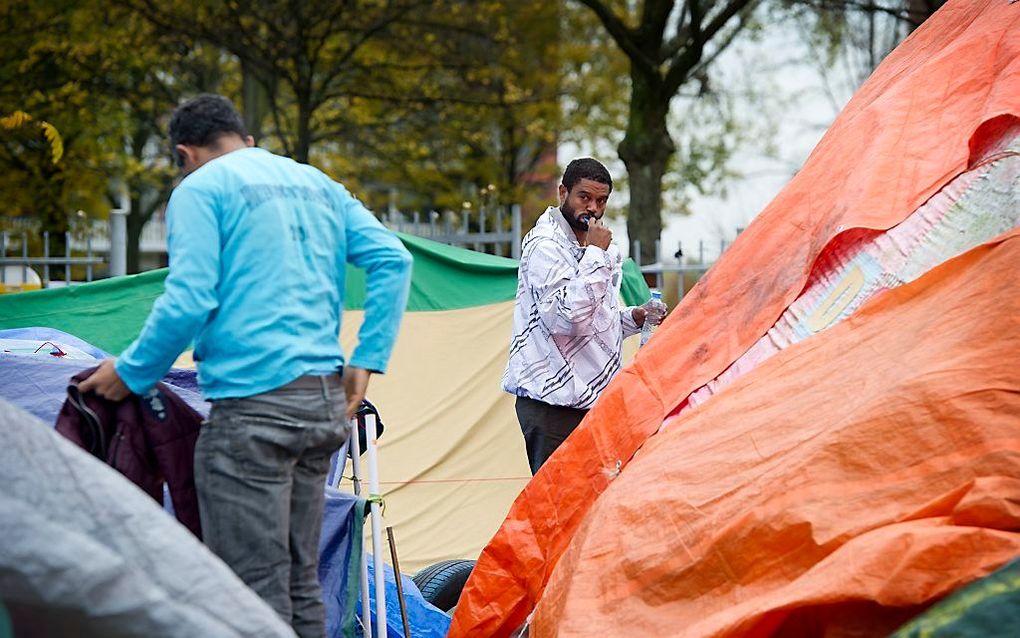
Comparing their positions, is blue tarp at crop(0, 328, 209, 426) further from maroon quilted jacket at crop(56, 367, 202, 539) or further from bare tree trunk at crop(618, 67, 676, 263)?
bare tree trunk at crop(618, 67, 676, 263)

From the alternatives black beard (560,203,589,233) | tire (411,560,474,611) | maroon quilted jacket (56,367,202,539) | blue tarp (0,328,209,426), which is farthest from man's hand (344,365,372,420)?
tire (411,560,474,611)

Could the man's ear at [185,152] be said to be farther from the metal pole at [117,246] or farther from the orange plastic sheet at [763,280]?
the metal pole at [117,246]

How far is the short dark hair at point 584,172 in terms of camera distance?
5273 millimetres

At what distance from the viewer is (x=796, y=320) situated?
4562mm

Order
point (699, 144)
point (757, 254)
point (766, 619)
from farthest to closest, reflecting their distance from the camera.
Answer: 1. point (699, 144)
2. point (757, 254)
3. point (766, 619)

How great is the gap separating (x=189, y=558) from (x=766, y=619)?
156 centimetres

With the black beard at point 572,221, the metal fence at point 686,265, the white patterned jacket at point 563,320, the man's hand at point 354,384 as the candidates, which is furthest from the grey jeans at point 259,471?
the metal fence at point 686,265

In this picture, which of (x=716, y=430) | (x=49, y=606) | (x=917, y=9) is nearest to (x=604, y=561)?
(x=716, y=430)

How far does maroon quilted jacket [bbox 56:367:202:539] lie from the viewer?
3.57m

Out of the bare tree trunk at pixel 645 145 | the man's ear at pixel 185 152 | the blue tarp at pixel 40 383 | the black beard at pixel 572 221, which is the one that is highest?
the bare tree trunk at pixel 645 145

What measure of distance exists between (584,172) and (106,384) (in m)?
2.42

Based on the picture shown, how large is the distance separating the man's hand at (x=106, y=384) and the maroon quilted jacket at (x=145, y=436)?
0.04 metres

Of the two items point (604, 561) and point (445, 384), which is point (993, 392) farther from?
point (445, 384)

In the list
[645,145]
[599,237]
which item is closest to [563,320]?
[599,237]
